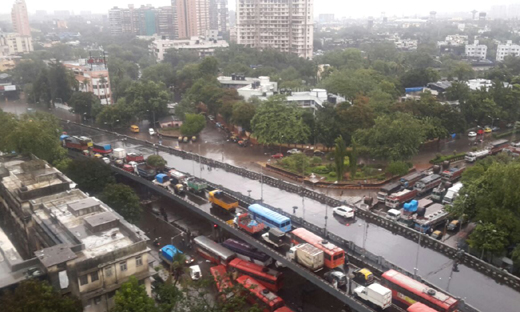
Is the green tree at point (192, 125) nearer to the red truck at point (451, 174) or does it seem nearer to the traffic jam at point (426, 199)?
the traffic jam at point (426, 199)

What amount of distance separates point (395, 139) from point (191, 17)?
114794 mm

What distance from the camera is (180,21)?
141 metres

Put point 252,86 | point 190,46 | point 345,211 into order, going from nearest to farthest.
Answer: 1. point 345,211
2. point 252,86
3. point 190,46

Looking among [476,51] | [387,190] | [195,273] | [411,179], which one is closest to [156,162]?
[195,273]

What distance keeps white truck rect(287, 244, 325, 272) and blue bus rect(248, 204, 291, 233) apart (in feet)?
9.53

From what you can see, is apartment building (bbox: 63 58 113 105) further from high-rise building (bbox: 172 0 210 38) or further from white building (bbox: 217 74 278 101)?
high-rise building (bbox: 172 0 210 38)

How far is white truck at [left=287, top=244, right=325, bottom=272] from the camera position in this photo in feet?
70.1

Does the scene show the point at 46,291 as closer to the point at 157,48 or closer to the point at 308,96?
the point at 308,96

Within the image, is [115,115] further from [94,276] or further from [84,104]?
→ [94,276]

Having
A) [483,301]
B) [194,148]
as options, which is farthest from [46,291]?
[194,148]

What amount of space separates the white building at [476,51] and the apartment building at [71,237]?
10962 centimetres

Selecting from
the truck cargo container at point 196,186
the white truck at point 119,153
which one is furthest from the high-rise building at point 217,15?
the truck cargo container at point 196,186

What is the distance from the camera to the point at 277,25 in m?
103

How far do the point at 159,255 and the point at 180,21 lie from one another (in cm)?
12368
